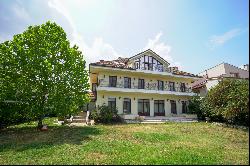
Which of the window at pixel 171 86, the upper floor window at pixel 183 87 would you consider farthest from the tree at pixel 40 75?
the upper floor window at pixel 183 87

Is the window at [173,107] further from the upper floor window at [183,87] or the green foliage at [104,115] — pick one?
the green foliage at [104,115]

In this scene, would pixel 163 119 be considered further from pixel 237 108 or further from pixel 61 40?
pixel 61 40

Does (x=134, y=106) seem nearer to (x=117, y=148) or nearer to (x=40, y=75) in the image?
(x=40, y=75)

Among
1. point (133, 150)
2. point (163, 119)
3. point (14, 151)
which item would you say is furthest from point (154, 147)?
point (163, 119)

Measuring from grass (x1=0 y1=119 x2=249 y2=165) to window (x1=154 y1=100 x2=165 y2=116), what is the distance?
14824mm

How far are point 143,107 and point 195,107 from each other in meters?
7.38

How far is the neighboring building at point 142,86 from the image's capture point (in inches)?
1291

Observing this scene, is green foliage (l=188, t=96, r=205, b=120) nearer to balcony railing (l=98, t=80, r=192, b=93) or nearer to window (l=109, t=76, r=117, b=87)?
balcony railing (l=98, t=80, r=192, b=93)

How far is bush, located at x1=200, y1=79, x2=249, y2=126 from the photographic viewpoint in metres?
23.9

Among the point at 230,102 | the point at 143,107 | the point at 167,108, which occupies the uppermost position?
the point at 230,102

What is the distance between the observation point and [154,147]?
15.4 meters

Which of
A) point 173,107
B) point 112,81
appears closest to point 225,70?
point 173,107

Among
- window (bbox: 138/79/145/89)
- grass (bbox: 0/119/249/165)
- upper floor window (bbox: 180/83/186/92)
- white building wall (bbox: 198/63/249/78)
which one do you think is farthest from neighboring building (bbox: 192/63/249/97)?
grass (bbox: 0/119/249/165)

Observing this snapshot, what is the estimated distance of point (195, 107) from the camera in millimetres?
34812
